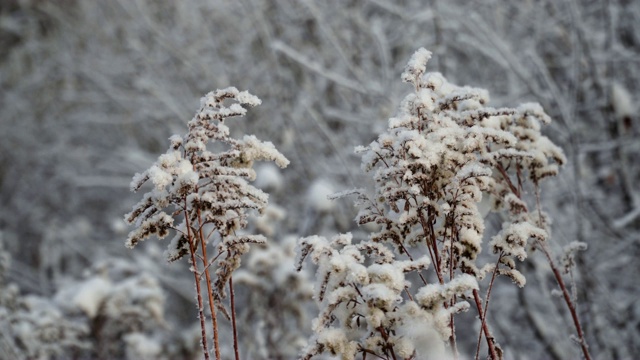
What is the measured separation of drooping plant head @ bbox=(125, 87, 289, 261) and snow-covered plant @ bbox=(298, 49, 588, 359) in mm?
227

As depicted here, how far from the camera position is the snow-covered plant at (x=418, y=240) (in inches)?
55.5

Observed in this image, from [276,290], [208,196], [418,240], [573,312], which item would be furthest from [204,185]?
[276,290]

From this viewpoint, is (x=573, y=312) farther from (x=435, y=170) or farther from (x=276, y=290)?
(x=276, y=290)

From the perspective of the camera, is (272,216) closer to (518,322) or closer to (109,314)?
(109,314)

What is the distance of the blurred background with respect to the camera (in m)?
4.04

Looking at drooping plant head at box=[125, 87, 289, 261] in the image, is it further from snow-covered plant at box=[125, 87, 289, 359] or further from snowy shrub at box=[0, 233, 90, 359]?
snowy shrub at box=[0, 233, 90, 359]

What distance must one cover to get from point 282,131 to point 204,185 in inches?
204

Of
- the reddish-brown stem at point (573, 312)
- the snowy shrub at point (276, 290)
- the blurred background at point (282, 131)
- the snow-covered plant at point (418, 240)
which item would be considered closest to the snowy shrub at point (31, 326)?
the blurred background at point (282, 131)

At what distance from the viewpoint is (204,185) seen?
1661 mm

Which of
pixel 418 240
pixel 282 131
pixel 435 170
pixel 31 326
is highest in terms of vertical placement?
pixel 282 131

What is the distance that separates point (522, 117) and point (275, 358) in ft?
8.57

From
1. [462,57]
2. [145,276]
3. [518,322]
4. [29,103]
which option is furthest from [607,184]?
[29,103]

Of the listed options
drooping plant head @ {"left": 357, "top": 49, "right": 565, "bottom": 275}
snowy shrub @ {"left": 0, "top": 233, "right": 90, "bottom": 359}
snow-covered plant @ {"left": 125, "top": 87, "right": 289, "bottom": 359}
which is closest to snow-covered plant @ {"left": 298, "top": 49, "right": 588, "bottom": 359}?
drooping plant head @ {"left": 357, "top": 49, "right": 565, "bottom": 275}

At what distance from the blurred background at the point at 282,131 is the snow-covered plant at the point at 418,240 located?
22.5 inches
